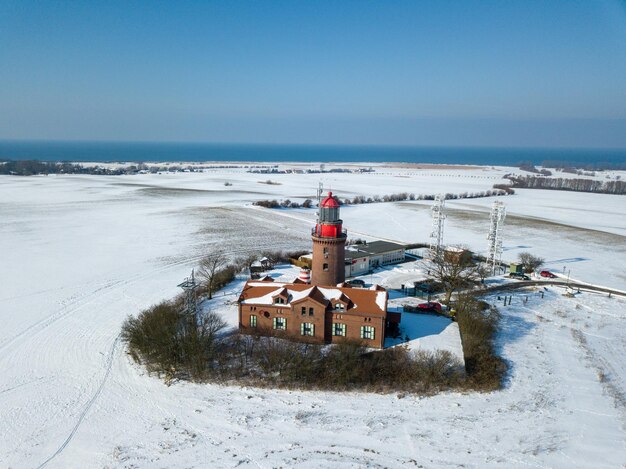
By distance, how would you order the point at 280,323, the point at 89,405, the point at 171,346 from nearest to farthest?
the point at 89,405 < the point at 171,346 < the point at 280,323

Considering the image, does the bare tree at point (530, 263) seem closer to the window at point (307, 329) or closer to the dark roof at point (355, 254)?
the dark roof at point (355, 254)

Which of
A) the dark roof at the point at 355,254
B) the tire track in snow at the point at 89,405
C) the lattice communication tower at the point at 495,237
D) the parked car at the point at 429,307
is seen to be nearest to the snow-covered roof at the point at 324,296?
the parked car at the point at 429,307

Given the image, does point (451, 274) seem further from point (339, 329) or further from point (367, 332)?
point (339, 329)

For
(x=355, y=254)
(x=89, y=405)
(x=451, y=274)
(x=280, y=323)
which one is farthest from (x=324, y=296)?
(x=355, y=254)

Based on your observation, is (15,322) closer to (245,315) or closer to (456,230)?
(245,315)

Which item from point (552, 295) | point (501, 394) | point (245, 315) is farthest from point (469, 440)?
point (552, 295)

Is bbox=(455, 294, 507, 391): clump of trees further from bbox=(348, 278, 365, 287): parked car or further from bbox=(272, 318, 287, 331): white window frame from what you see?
bbox=(272, 318, 287, 331): white window frame

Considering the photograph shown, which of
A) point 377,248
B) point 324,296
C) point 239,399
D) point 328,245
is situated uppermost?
point 328,245
